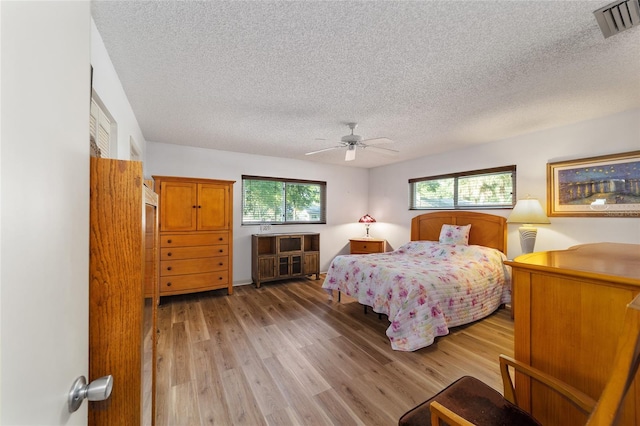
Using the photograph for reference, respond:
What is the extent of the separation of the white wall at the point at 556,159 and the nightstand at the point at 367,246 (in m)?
1.55

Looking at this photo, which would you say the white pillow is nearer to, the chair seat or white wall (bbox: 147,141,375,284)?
white wall (bbox: 147,141,375,284)

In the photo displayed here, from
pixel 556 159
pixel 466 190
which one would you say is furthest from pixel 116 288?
pixel 466 190

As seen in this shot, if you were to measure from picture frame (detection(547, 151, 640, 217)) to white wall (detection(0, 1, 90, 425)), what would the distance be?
170 inches

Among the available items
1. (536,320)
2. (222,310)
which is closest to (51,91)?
(536,320)

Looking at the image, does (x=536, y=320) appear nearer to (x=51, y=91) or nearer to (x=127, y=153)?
(x=51, y=91)

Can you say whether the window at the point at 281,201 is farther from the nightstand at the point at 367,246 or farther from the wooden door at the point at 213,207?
the nightstand at the point at 367,246

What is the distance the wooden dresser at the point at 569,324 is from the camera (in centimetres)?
91

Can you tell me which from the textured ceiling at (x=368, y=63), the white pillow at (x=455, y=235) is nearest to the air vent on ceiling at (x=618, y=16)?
the textured ceiling at (x=368, y=63)

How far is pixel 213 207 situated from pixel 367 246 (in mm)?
3026

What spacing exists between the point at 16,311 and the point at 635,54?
325cm

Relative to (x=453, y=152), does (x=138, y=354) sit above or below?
below

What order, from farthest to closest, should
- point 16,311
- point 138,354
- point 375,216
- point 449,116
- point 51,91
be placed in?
point 375,216, point 449,116, point 138,354, point 51,91, point 16,311

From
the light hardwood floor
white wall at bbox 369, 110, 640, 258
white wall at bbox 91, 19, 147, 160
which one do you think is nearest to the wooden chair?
the light hardwood floor

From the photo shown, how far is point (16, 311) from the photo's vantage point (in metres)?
0.40
